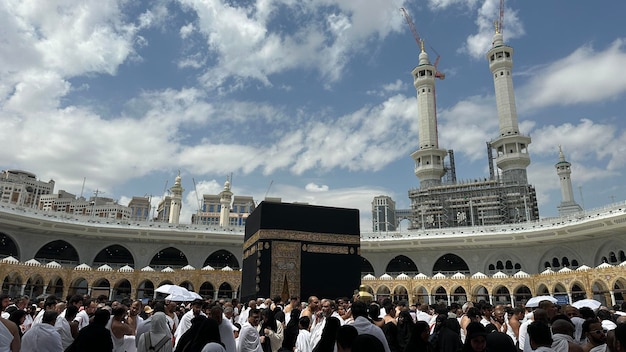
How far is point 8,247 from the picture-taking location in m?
26.4

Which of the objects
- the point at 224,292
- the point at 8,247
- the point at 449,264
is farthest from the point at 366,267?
the point at 8,247

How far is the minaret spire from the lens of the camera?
3841 centimetres

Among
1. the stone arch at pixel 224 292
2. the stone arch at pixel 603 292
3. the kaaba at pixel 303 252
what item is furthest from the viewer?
the stone arch at pixel 224 292

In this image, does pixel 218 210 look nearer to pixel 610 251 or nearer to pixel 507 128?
pixel 507 128

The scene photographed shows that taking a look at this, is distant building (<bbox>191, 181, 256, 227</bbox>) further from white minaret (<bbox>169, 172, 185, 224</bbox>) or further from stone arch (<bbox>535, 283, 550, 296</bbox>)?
stone arch (<bbox>535, 283, 550, 296</bbox>)

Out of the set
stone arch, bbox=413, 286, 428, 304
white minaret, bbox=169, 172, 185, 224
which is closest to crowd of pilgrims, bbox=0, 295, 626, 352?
stone arch, bbox=413, 286, 428, 304

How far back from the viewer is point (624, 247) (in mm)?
23000

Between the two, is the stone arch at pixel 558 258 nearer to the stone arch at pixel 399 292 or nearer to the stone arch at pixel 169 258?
the stone arch at pixel 399 292

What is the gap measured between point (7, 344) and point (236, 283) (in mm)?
22949

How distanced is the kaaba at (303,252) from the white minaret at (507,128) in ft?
88.8

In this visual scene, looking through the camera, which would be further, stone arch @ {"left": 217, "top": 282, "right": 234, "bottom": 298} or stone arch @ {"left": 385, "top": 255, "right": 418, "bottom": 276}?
stone arch @ {"left": 385, "top": 255, "right": 418, "bottom": 276}

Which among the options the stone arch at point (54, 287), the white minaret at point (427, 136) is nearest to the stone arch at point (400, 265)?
the white minaret at point (427, 136)

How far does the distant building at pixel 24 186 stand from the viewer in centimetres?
6900

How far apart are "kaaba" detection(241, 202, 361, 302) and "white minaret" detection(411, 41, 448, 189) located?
28212mm
